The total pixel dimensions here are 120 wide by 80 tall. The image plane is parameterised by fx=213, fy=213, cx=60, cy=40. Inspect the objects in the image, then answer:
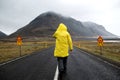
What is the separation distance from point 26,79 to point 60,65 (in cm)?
148

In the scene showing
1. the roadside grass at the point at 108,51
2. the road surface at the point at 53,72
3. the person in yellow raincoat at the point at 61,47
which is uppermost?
the person in yellow raincoat at the point at 61,47

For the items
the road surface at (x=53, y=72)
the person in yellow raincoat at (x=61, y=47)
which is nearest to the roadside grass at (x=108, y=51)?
the road surface at (x=53, y=72)

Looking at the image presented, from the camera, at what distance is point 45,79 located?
8531 millimetres

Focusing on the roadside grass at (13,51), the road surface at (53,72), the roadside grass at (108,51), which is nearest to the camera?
the road surface at (53,72)

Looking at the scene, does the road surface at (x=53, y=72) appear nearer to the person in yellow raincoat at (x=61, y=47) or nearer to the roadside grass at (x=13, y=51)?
the person in yellow raincoat at (x=61, y=47)

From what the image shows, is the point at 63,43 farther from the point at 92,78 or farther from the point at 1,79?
the point at 1,79

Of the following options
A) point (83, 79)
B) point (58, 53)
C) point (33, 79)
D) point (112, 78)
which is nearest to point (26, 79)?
point (33, 79)

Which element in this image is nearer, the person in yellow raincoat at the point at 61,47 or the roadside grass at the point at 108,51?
the person in yellow raincoat at the point at 61,47

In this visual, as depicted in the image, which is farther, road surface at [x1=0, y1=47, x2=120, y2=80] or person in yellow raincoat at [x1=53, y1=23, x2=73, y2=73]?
road surface at [x1=0, y1=47, x2=120, y2=80]

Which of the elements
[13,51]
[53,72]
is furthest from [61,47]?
[13,51]

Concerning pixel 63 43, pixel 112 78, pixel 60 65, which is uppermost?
pixel 63 43

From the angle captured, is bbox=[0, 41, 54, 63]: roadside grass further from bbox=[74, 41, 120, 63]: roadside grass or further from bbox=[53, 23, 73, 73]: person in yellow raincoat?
bbox=[74, 41, 120, 63]: roadside grass

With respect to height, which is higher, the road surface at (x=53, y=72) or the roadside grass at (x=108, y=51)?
the road surface at (x=53, y=72)

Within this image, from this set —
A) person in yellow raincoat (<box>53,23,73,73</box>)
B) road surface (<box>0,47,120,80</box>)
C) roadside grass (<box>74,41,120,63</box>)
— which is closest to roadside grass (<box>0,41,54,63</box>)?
road surface (<box>0,47,120,80</box>)
